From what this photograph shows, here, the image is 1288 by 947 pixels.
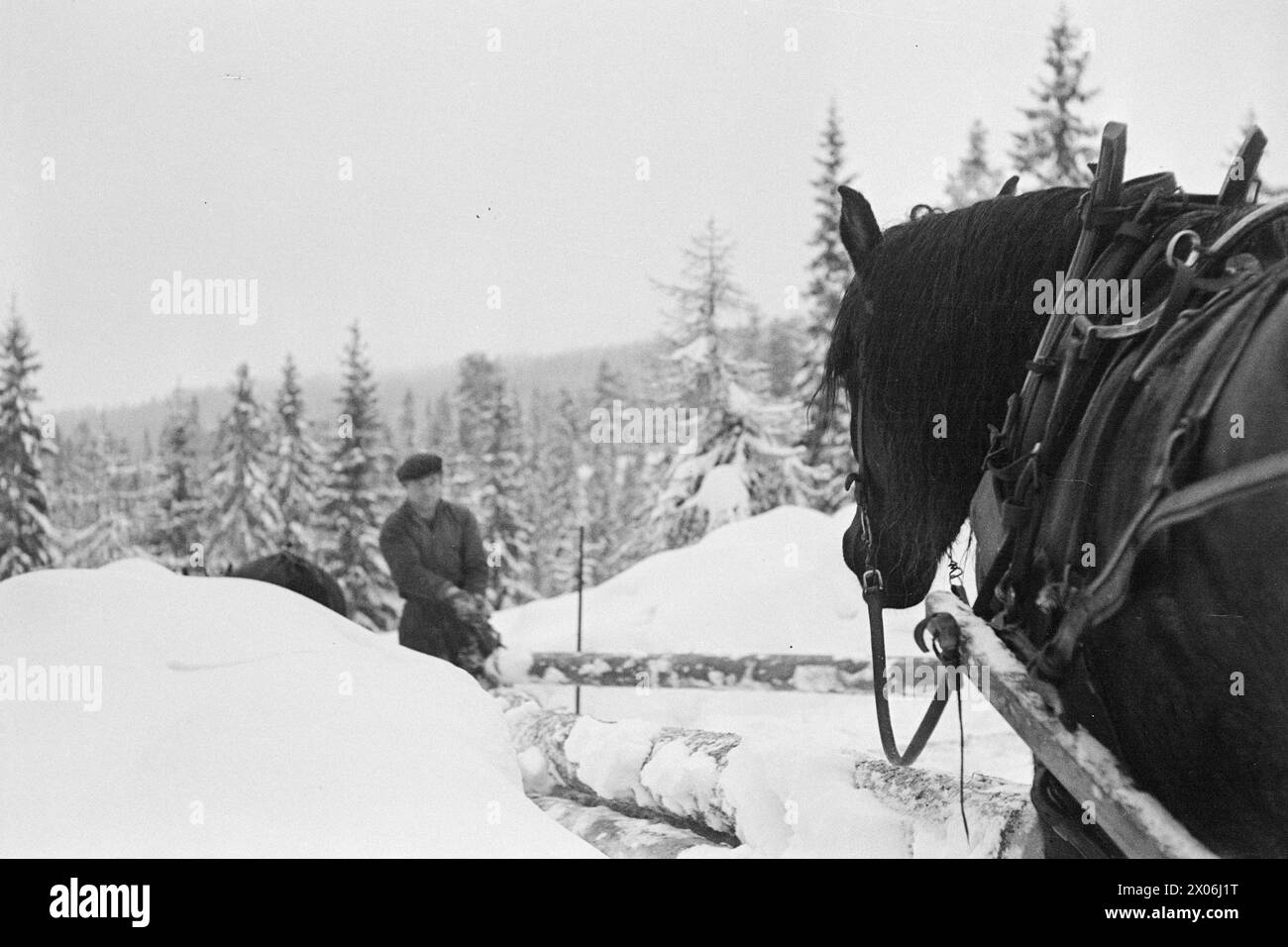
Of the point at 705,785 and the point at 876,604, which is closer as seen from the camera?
the point at 876,604

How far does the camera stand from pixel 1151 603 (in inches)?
66.3

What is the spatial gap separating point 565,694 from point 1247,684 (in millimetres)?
7860

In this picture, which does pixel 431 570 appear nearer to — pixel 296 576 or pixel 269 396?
pixel 296 576

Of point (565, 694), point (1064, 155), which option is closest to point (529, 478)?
point (1064, 155)

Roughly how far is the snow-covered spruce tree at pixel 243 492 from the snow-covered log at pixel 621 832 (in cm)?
2549

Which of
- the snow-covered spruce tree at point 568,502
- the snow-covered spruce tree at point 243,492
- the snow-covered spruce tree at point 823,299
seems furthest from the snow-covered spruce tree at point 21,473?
the snow-covered spruce tree at point 568,502

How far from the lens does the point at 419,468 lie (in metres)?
6.14

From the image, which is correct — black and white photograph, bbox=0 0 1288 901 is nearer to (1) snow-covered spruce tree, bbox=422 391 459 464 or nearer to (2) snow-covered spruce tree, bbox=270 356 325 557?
(2) snow-covered spruce tree, bbox=270 356 325 557

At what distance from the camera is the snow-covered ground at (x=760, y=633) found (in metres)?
5.62

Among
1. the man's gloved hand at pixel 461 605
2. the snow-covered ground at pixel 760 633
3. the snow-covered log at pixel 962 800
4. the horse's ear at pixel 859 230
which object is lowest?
the snow-covered ground at pixel 760 633

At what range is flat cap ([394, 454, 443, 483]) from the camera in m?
6.09

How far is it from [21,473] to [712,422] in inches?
486

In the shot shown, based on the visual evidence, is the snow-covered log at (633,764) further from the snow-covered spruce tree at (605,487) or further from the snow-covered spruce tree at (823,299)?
the snow-covered spruce tree at (605,487)

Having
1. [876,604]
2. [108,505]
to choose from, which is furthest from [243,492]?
[876,604]
